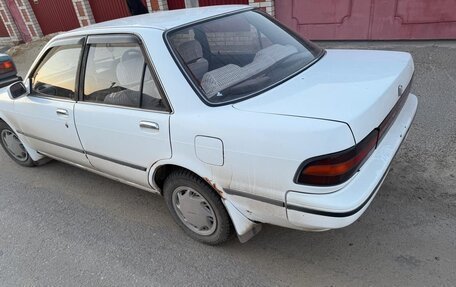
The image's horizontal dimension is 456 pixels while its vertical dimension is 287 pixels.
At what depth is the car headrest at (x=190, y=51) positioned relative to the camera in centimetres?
241

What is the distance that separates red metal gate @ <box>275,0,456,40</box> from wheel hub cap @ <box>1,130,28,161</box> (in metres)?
5.63

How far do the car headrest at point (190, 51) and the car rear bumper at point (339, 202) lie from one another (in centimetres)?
119

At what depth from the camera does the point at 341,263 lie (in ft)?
7.92

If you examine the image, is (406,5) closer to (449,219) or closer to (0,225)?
(449,219)

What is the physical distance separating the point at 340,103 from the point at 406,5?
215 inches

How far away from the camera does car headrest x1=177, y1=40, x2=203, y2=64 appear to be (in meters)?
2.41

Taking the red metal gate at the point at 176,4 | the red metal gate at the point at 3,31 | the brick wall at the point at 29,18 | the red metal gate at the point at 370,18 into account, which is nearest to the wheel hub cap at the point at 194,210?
the red metal gate at the point at 370,18

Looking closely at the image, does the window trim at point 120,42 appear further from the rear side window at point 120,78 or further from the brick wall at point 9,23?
the brick wall at point 9,23

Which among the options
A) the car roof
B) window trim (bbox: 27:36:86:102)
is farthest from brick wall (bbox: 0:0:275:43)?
the car roof

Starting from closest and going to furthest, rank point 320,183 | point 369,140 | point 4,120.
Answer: point 320,183
point 369,140
point 4,120

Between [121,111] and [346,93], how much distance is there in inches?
63.7

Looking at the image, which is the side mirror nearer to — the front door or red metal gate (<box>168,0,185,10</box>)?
the front door

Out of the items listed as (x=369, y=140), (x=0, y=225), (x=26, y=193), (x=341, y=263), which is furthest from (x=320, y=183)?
(x=26, y=193)

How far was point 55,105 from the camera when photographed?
10.3ft
